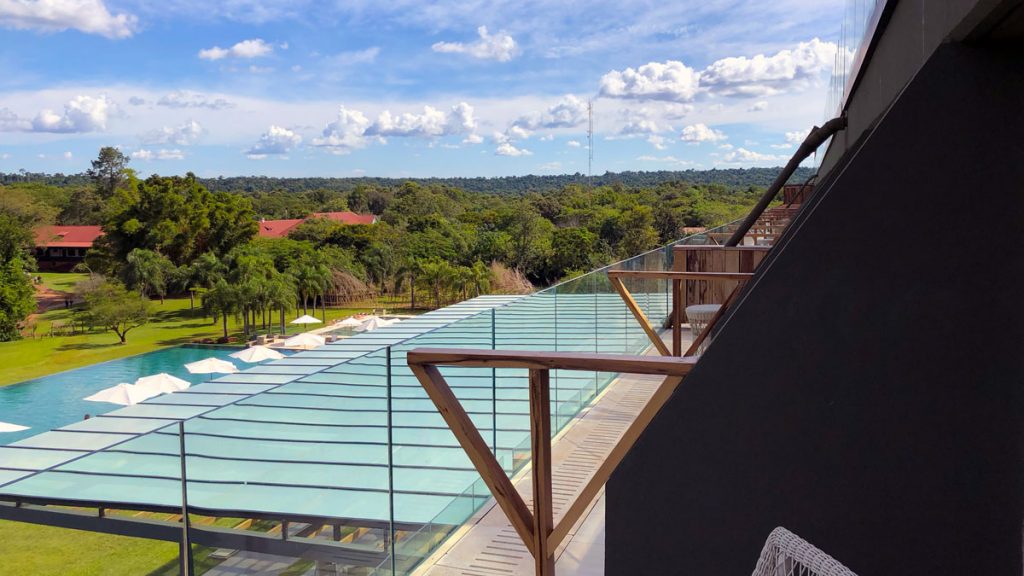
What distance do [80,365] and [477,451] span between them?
37519 millimetres

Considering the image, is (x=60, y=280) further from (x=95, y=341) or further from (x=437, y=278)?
(x=437, y=278)

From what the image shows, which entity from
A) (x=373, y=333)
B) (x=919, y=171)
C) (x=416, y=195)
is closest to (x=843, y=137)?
(x=919, y=171)

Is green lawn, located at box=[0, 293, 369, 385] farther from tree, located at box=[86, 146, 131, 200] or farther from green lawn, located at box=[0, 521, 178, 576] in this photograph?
green lawn, located at box=[0, 521, 178, 576]

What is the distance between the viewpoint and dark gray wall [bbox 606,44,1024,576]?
69.4 inches

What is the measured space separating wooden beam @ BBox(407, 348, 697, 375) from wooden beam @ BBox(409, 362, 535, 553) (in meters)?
0.04

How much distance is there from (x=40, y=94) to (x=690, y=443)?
114194 millimetres

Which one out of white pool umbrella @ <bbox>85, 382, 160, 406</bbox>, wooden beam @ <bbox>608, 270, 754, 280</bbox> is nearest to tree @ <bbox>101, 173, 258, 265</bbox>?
white pool umbrella @ <bbox>85, 382, 160, 406</bbox>

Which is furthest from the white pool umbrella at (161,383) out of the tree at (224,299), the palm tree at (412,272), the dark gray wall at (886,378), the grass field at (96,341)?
the palm tree at (412,272)

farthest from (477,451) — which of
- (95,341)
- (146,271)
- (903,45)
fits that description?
(146,271)

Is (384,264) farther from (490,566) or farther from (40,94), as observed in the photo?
(40,94)

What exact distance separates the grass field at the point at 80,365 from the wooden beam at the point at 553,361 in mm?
1419

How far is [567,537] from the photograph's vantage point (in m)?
4.34

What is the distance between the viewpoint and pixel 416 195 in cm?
7400

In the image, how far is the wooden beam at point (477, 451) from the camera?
2490 millimetres
